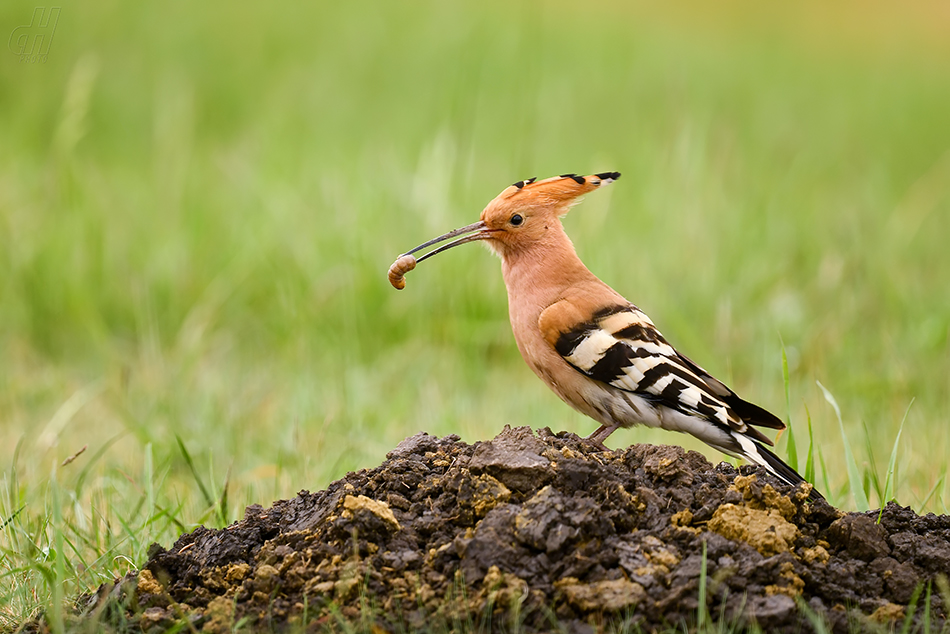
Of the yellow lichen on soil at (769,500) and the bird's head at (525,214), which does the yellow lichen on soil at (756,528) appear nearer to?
the yellow lichen on soil at (769,500)

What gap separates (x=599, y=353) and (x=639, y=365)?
123 mm

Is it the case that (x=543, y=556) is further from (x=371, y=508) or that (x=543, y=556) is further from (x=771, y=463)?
(x=771, y=463)

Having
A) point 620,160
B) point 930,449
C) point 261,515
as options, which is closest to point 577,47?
point 620,160

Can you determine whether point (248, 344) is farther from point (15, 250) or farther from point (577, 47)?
point (577, 47)

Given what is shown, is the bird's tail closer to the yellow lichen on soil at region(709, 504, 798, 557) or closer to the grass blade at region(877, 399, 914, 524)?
the grass blade at region(877, 399, 914, 524)

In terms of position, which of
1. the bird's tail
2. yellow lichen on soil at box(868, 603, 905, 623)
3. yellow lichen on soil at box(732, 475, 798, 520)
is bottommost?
yellow lichen on soil at box(868, 603, 905, 623)

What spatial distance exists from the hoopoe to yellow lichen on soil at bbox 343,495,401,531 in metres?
0.79

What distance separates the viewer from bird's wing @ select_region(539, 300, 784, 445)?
3.02 meters

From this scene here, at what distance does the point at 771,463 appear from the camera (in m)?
2.82

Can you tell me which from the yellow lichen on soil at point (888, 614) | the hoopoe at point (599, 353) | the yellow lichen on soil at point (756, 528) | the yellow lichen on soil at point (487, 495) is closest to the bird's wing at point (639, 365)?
the hoopoe at point (599, 353)

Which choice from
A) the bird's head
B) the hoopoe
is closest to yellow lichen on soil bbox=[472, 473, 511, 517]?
the hoopoe

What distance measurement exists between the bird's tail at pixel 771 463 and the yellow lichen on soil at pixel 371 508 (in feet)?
3.45

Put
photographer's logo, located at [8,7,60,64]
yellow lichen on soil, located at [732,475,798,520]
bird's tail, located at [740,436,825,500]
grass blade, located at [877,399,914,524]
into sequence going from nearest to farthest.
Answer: yellow lichen on soil, located at [732,475,798,520], grass blade, located at [877,399,914,524], bird's tail, located at [740,436,825,500], photographer's logo, located at [8,7,60,64]

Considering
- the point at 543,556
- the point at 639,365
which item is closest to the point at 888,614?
the point at 543,556
